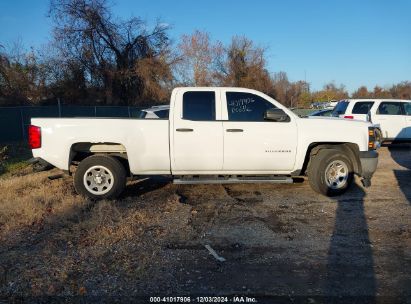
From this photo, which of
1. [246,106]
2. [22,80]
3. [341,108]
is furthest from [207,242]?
[22,80]

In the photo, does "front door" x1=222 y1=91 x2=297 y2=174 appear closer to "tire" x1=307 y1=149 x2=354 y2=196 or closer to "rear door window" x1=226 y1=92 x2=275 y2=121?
"rear door window" x1=226 y1=92 x2=275 y2=121

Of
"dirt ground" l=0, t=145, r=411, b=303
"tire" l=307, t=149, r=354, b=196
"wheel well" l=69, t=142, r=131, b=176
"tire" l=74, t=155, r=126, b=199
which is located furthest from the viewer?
"tire" l=307, t=149, r=354, b=196

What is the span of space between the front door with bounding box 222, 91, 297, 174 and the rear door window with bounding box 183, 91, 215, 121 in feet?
0.80

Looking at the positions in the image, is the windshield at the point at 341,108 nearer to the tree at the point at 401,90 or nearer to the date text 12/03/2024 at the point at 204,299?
the date text 12/03/2024 at the point at 204,299

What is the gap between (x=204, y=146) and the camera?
6.95 meters

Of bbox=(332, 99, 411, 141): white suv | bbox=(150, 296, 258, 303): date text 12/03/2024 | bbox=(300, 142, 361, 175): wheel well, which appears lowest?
bbox=(150, 296, 258, 303): date text 12/03/2024

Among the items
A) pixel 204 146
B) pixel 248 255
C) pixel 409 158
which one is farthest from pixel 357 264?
pixel 409 158

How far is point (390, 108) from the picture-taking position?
594 inches

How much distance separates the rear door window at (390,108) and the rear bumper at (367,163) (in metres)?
8.66

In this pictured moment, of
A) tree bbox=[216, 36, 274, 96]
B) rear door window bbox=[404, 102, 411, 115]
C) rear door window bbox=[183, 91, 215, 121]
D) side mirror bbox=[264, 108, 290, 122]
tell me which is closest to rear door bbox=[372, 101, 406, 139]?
rear door window bbox=[404, 102, 411, 115]

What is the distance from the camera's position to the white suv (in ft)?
48.8

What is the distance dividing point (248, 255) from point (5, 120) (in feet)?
52.4

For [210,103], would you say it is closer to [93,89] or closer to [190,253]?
[190,253]

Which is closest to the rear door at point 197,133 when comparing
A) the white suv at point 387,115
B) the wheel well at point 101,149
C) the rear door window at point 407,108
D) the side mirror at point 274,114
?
Answer: the side mirror at point 274,114
